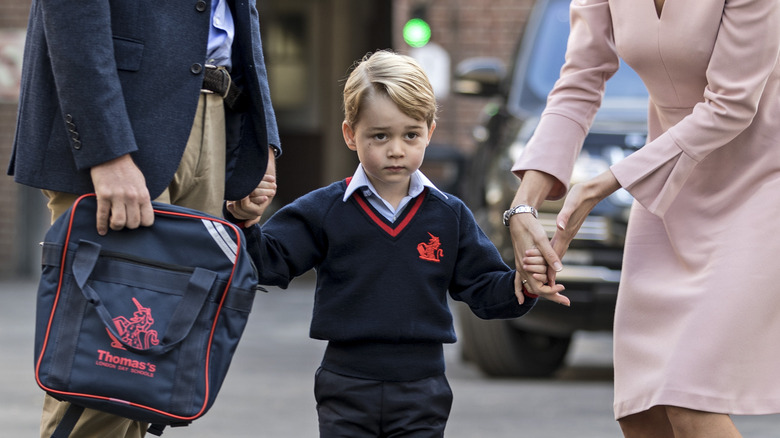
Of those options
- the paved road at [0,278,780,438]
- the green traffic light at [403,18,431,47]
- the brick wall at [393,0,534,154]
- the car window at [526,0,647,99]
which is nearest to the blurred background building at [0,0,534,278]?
the brick wall at [393,0,534,154]

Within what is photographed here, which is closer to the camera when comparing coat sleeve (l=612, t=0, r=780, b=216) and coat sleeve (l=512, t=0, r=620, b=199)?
coat sleeve (l=612, t=0, r=780, b=216)

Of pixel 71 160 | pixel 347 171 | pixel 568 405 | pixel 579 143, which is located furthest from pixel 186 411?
pixel 347 171

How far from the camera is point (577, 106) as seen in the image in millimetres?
3514

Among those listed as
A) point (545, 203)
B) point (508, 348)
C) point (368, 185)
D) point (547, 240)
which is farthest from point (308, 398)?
point (547, 240)

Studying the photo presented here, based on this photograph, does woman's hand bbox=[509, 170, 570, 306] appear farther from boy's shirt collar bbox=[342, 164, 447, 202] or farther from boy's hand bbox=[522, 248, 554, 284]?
boy's shirt collar bbox=[342, 164, 447, 202]

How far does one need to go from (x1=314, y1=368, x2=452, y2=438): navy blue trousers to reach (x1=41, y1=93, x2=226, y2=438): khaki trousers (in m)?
0.52

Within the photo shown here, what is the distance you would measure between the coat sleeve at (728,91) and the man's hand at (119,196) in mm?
1145

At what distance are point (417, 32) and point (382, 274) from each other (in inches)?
434

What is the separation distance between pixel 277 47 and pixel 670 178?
1445 centimetres

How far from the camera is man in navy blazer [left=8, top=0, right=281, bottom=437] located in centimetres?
310

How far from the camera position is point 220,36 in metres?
3.49

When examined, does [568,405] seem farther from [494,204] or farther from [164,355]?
[164,355]

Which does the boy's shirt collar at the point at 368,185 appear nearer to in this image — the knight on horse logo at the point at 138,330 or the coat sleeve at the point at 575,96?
the coat sleeve at the point at 575,96

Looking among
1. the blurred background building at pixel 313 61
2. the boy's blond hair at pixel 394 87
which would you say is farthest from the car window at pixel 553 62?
the blurred background building at pixel 313 61
